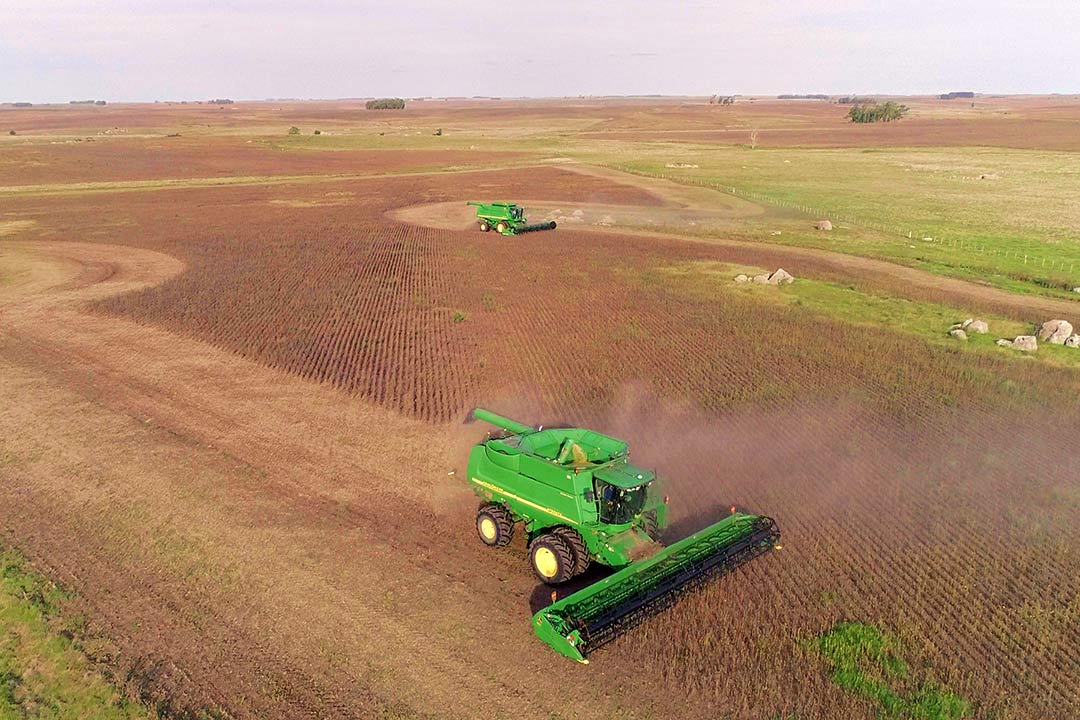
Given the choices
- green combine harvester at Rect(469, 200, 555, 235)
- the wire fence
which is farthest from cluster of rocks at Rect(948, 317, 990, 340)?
green combine harvester at Rect(469, 200, 555, 235)

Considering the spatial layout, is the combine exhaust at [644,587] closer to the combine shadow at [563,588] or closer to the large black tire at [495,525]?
the combine shadow at [563,588]

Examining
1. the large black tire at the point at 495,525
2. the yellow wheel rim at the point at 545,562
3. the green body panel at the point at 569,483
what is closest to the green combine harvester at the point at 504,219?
the green body panel at the point at 569,483

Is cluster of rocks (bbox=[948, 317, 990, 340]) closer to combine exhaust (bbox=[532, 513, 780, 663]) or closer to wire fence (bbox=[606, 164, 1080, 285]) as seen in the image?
wire fence (bbox=[606, 164, 1080, 285])

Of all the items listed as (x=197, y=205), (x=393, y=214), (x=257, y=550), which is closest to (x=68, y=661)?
(x=257, y=550)

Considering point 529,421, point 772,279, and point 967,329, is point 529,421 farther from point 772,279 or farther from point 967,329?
point 772,279

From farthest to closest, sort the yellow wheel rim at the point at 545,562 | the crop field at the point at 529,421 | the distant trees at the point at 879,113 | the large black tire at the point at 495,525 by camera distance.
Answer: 1. the distant trees at the point at 879,113
2. the large black tire at the point at 495,525
3. the yellow wheel rim at the point at 545,562
4. the crop field at the point at 529,421

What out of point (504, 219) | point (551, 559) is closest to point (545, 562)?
point (551, 559)
